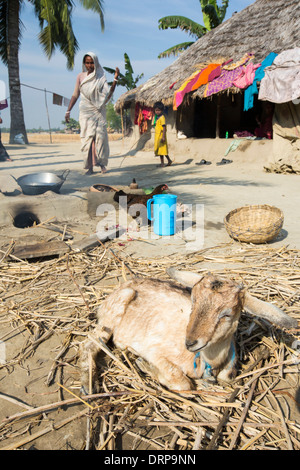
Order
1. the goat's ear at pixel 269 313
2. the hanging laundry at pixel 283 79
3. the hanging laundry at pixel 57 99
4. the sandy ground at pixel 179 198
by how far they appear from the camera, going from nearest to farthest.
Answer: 1. the goat's ear at pixel 269 313
2. the sandy ground at pixel 179 198
3. the hanging laundry at pixel 283 79
4. the hanging laundry at pixel 57 99

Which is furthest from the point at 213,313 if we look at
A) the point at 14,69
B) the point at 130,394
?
the point at 14,69

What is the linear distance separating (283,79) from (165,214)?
27.1 ft

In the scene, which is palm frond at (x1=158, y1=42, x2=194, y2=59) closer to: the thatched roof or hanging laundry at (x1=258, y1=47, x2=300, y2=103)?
the thatched roof

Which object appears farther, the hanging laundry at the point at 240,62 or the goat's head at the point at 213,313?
the hanging laundry at the point at 240,62

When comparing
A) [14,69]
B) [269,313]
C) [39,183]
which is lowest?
[269,313]

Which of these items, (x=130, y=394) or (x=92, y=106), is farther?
(x=92, y=106)

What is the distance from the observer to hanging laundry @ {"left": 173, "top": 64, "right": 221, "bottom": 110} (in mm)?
13344

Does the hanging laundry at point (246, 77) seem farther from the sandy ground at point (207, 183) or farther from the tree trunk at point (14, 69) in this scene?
the tree trunk at point (14, 69)

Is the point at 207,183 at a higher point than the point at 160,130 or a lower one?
lower

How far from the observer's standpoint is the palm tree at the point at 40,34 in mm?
21891

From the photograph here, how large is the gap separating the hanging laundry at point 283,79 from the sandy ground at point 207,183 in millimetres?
2144

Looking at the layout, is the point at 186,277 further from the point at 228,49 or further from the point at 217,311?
the point at 228,49

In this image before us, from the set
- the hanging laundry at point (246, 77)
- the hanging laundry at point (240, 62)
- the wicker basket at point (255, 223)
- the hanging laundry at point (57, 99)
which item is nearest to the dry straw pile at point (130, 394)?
the wicker basket at point (255, 223)

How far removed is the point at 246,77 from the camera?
39.5ft
